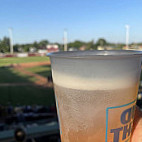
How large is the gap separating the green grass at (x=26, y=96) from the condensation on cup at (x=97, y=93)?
17.5ft

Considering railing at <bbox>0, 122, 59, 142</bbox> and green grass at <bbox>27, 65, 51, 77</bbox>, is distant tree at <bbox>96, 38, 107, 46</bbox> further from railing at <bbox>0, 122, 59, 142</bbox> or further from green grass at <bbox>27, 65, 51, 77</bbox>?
railing at <bbox>0, 122, 59, 142</bbox>

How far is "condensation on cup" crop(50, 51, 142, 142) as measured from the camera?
0.42m

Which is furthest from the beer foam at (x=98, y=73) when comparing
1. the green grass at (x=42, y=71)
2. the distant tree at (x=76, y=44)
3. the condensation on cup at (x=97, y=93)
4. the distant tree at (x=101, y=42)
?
the distant tree at (x=101, y=42)

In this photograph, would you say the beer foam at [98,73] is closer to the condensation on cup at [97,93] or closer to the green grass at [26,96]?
the condensation on cup at [97,93]

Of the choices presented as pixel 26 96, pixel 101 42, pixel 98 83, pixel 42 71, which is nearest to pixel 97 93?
pixel 98 83

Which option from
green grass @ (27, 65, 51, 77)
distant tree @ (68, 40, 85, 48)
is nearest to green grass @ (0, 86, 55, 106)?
green grass @ (27, 65, 51, 77)

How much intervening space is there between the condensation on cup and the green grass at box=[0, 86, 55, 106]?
210 inches

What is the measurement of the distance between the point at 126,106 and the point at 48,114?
395 cm

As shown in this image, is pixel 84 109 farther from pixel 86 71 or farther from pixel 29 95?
pixel 29 95

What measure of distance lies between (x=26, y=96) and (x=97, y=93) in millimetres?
6600

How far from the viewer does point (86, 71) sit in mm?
418

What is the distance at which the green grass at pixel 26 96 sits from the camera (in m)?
5.92

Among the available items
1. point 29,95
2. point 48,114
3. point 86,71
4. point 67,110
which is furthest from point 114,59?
point 29,95

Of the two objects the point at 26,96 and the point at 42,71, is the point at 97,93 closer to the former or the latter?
the point at 26,96
